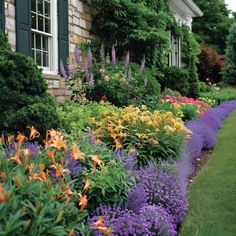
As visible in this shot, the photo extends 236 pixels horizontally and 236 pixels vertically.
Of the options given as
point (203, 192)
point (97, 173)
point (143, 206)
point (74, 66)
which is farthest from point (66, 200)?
point (74, 66)

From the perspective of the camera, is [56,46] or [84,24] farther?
[84,24]

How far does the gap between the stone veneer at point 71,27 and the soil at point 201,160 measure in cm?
319

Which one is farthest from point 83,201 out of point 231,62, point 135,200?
point 231,62

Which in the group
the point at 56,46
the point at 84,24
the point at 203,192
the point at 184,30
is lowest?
the point at 203,192

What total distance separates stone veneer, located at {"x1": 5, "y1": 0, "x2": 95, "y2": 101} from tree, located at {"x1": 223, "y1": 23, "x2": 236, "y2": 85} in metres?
21.4

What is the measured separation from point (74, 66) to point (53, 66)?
2.27 feet

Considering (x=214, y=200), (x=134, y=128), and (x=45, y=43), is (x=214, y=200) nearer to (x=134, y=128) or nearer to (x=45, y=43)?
(x=134, y=128)

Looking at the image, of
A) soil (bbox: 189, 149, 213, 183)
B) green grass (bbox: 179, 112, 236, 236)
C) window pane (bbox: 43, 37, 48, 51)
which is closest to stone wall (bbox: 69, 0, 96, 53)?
window pane (bbox: 43, 37, 48, 51)

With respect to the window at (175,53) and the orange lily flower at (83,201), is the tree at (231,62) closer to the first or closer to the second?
the window at (175,53)

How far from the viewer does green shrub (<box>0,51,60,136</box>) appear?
421 centimetres

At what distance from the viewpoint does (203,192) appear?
4.87m

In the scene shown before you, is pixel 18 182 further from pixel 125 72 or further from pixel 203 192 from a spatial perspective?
pixel 125 72

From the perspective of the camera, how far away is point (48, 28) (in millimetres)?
8281

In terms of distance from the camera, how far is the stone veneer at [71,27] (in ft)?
22.6
